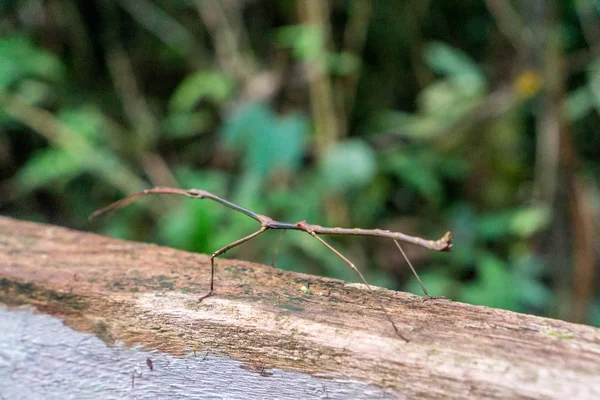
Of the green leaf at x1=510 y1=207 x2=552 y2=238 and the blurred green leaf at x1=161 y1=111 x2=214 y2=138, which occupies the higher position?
the blurred green leaf at x1=161 y1=111 x2=214 y2=138

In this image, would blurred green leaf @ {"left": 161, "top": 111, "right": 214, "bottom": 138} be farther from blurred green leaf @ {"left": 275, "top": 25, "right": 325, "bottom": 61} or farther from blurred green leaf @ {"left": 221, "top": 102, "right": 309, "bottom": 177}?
blurred green leaf @ {"left": 275, "top": 25, "right": 325, "bottom": 61}

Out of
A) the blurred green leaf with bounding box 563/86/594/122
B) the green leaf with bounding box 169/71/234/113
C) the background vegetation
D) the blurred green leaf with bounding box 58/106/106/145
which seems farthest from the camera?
the green leaf with bounding box 169/71/234/113

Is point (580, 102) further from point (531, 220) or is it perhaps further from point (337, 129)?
point (337, 129)

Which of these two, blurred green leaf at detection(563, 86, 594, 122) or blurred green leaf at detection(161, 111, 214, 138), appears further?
blurred green leaf at detection(161, 111, 214, 138)

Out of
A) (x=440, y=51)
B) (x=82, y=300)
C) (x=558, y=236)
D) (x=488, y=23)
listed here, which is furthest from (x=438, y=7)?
(x=82, y=300)

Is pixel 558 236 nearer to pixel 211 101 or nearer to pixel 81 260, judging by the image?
pixel 81 260

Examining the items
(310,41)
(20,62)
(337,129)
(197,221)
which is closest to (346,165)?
(337,129)

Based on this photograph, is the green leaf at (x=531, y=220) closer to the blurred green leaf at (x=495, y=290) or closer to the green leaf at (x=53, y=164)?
the blurred green leaf at (x=495, y=290)

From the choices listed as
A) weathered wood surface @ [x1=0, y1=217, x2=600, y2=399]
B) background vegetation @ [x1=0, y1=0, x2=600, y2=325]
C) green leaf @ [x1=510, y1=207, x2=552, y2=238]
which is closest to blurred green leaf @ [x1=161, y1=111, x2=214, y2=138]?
background vegetation @ [x1=0, y1=0, x2=600, y2=325]
